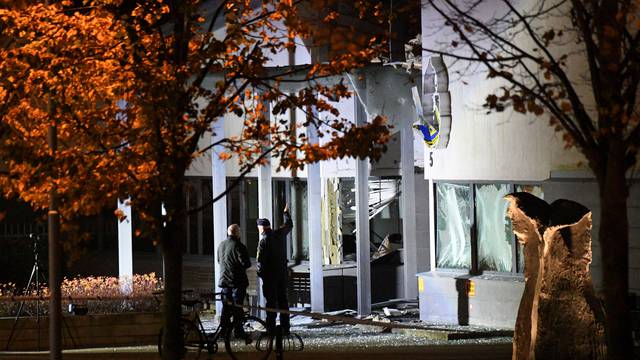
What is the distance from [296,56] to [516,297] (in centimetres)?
799

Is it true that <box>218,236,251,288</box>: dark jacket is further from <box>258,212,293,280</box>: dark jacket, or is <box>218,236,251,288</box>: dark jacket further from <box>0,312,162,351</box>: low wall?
<box>0,312,162,351</box>: low wall

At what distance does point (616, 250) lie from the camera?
10812mm

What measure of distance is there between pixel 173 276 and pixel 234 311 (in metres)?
3.53

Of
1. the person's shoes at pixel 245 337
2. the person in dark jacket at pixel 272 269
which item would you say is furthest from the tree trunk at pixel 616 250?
the person in dark jacket at pixel 272 269

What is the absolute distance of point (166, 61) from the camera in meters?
13.3

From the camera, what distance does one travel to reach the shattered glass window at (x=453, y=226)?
1991cm

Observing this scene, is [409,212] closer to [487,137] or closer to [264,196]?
[264,196]

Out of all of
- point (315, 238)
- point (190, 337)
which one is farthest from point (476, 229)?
point (190, 337)

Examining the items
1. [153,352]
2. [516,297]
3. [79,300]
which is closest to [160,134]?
[153,352]

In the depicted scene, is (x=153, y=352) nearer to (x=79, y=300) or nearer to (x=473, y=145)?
(x=79, y=300)

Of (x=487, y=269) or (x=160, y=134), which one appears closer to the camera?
(x=160, y=134)

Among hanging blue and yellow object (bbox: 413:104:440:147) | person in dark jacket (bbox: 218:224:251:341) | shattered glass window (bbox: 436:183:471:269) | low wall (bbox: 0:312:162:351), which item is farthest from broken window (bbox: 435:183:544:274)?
low wall (bbox: 0:312:162:351)

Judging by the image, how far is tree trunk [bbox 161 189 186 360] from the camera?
13.3m

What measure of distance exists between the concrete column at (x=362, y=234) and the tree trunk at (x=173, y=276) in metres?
7.95
